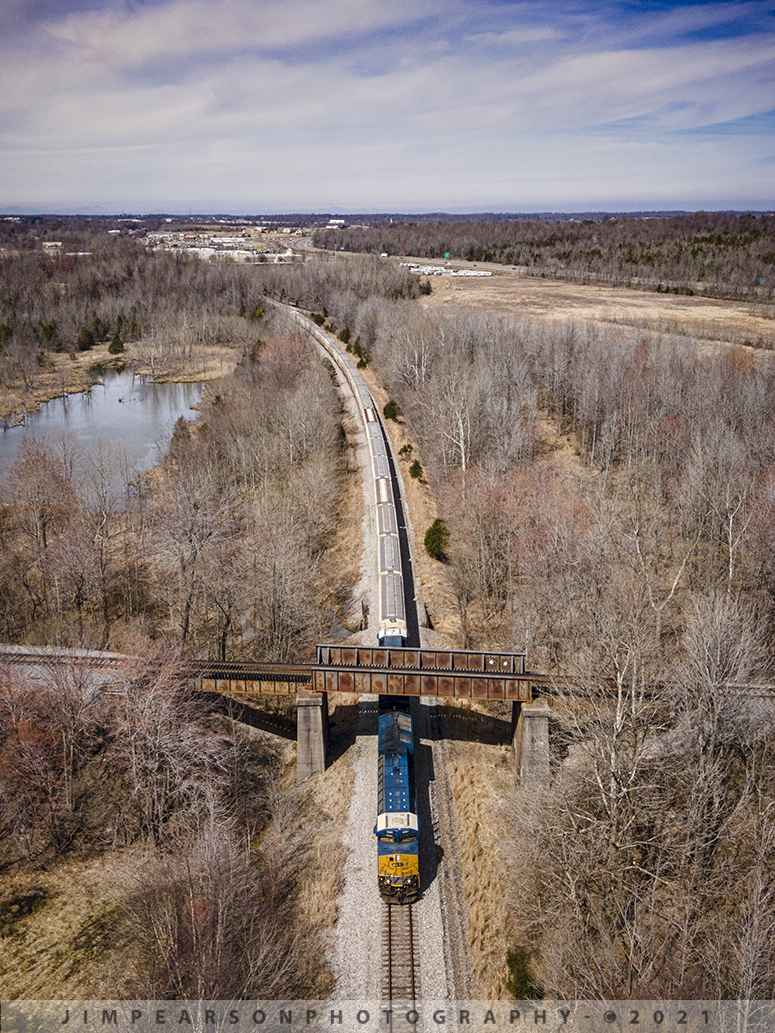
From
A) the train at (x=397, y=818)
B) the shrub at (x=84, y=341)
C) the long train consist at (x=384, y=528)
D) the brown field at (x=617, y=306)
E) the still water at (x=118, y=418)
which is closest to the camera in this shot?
the train at (x=397, y=818)

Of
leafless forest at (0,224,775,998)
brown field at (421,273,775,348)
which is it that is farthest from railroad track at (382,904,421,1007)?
brown field at (421,273,775,348)

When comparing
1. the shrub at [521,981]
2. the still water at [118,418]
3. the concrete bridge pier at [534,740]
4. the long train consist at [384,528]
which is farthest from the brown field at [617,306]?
the shrub at [521,981]

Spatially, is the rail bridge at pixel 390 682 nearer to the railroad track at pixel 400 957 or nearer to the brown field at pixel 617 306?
the railroad track at pixel 400 957

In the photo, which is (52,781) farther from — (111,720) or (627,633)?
(627,633)

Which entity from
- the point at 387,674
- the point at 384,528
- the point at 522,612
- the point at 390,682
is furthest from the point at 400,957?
the point at 384,528

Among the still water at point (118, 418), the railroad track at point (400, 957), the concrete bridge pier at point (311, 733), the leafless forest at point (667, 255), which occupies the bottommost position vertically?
the railroad track at point (400, 957)

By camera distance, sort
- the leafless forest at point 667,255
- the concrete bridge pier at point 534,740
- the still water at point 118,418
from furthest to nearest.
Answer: the leafless forest at point 667,255, the still water at point 118,418, the concrete bridge pier at point 534,740

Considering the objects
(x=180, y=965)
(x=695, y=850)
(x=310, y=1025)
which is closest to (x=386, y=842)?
(x=310, y=1025)
